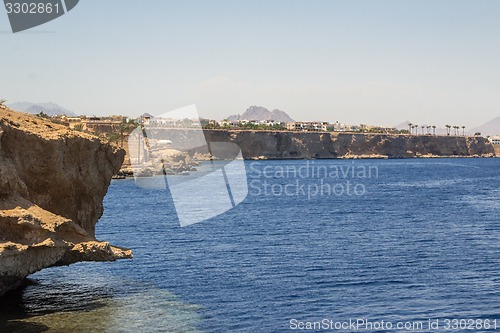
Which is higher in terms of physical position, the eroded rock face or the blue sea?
the eroded rock face

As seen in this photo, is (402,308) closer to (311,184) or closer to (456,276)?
(456,276)

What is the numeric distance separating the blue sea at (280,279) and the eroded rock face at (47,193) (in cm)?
305

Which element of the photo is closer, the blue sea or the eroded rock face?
the eroded rock face

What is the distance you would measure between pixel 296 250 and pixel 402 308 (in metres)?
17.7

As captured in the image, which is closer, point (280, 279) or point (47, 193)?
point (47, 193)

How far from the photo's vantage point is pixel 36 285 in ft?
114

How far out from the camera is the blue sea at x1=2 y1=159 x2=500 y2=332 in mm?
29281

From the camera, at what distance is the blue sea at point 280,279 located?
29.3 metres

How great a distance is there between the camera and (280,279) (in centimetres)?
3809

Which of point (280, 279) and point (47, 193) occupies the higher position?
point (47, 193)

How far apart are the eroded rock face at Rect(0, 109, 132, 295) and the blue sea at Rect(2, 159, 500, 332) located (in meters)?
3.05

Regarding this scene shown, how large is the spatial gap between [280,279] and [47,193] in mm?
15080

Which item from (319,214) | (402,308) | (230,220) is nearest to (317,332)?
(402,308)

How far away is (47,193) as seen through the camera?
102ft
